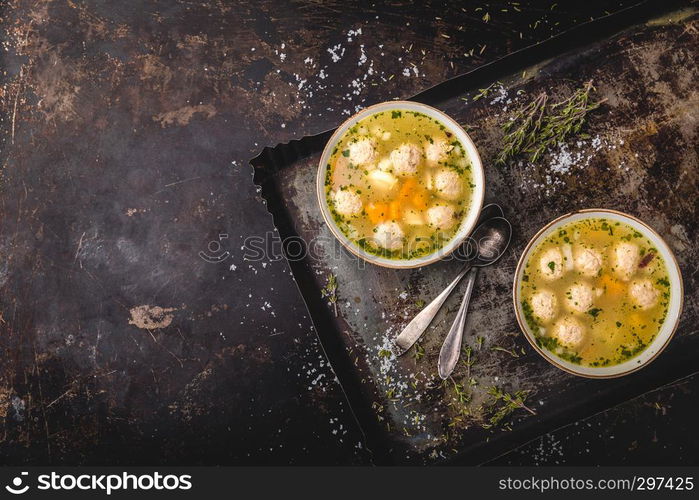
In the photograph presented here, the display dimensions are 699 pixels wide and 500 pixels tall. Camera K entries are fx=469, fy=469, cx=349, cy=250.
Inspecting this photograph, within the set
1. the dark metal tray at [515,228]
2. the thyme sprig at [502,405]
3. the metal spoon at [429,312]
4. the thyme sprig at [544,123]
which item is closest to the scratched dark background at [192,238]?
the dark metal tray at [515,228]

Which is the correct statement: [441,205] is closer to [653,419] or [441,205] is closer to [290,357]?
[290,357]

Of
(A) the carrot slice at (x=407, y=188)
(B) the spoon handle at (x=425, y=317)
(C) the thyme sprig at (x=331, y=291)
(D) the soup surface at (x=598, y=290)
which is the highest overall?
(A) the carrot slice at (x=407, y=188)

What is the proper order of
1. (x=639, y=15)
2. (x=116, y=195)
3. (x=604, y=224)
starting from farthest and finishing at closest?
(x=116, y=195)
(x=639, y=15)
(x=604, y=224)

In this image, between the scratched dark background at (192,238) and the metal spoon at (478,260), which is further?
the scratched dark background at (192,238)

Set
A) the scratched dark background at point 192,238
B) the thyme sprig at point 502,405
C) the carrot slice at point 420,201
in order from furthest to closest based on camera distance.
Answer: the scratched dark background at point 192,238 < the thyme sprig at point 502,405 < the carrot slice at point 420,201

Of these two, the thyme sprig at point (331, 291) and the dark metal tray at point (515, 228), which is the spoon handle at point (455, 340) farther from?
the thyme sprig at point (331, 291)

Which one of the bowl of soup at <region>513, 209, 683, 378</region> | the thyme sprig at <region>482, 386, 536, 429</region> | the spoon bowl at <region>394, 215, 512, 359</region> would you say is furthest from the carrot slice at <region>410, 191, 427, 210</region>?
A: the thyme sprig at <region>482, 386, 536, 429</region>

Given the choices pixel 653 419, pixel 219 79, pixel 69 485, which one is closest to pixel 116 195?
pixel 219 79
